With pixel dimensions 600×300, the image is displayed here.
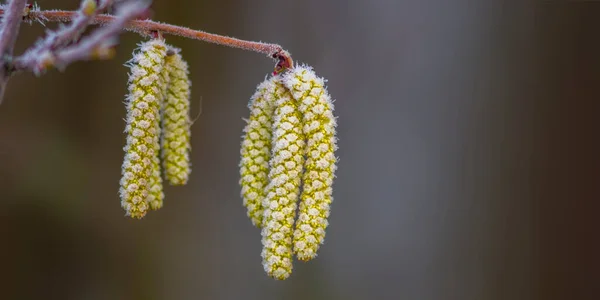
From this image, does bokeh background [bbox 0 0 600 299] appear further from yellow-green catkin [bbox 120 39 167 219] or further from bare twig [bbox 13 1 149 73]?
bare twig [bbox 13 1 149 73]

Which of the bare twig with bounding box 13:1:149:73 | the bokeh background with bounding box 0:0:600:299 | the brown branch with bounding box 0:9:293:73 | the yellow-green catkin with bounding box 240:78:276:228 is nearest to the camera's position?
the bare twig with bounding box 13:1:149:73

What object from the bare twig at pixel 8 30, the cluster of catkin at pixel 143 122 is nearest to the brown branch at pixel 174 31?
the cluster of catkin at pixel 143 122

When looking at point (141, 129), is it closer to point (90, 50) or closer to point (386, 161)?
point (90, 50)

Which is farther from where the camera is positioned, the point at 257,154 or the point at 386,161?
the point at 386,161

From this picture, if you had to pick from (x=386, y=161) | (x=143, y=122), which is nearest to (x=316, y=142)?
(x=143, y=122)

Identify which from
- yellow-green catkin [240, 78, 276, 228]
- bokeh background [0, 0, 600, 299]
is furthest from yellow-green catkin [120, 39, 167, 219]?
bokeh background [0, 0, 600, 299]
